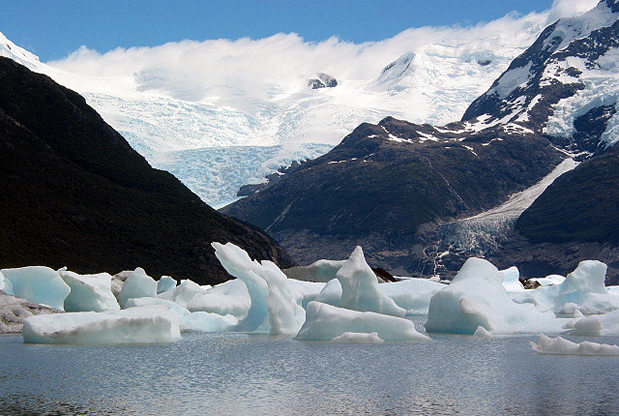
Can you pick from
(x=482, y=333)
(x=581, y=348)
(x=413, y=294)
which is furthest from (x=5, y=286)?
(x=581, y=348)

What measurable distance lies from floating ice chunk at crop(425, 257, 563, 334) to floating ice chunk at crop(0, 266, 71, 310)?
17829mm

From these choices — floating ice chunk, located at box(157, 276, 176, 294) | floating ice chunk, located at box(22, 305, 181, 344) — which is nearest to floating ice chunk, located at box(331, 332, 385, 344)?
floating ice chunk, located at box(22, 305, 181, 344)

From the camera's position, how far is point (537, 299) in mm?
52969

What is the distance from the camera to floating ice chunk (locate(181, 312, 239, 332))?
3712 cm

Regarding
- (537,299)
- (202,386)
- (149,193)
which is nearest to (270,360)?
(202,386)

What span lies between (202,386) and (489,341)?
13.6m

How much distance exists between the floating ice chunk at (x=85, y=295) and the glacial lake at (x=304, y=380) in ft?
→ 29.5

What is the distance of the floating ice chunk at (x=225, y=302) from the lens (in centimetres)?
4075

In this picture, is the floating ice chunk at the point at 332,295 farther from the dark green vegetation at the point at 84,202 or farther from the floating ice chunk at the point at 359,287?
the dark green vegetation at the point at 84,202

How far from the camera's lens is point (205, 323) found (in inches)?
1470

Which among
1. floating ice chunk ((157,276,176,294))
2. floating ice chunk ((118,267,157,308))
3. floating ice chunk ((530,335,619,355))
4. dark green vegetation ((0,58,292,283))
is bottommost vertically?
floating ice chunk ((530,335,619,355))

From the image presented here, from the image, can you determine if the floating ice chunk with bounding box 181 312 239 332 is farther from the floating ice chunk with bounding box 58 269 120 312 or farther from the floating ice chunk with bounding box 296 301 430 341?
the floating ice chunk with bounding box 296 301 430 341

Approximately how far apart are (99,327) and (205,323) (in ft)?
32.8

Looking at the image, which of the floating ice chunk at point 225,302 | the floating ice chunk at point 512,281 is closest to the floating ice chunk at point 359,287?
the floating ice chunk at point 225,302
